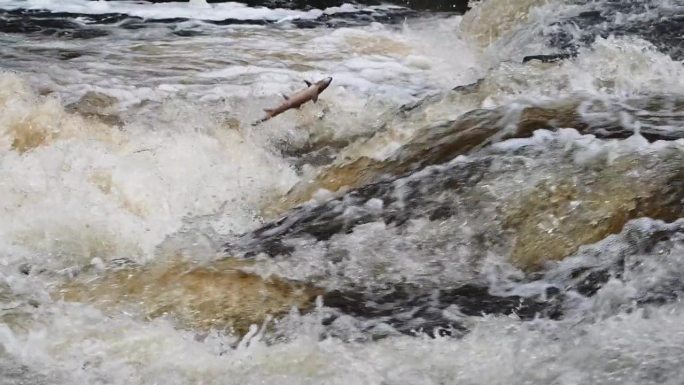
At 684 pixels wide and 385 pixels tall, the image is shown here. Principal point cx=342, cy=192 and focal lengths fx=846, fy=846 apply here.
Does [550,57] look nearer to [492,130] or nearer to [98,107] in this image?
[492,130]

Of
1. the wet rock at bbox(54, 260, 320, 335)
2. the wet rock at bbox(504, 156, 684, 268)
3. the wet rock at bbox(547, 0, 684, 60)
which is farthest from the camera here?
the wet rock at bbox(547, 0, 684, 60)

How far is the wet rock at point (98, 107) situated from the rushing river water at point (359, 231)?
2 centimetres

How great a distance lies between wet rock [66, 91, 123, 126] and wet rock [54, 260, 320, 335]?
2.32 meters

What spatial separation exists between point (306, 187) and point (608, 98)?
1696mm

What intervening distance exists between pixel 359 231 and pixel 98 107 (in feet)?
9.78

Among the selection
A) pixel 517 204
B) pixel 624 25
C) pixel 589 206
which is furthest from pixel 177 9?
pixel 589 206

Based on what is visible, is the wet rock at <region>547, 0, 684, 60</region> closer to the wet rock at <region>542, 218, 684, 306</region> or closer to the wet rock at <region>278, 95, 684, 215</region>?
the wet rock at <region>278, 95, 684, 215</region>

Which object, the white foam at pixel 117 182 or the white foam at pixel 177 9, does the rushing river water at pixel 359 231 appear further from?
the white foam at pixel 177 9

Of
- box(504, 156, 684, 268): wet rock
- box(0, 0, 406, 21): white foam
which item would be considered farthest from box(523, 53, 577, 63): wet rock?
box(0, 0, 406, 21): white foam

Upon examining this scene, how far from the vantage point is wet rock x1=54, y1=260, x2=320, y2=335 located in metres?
3.08

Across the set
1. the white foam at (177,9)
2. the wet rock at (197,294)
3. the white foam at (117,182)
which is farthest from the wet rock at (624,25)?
the wet rock at (197,294)

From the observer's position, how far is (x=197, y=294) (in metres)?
3.19

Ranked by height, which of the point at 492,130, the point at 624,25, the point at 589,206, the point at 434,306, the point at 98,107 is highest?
the point at 624,25

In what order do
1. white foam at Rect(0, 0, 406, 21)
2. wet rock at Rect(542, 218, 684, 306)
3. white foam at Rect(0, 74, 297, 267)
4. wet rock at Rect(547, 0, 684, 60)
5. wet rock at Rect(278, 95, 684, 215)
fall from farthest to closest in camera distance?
white foam at Rect(0, 0, 406, 21) < wet rock at Rect(547, 0, 684, 60) < wet rock at Rect(278, 95, 684, 215) < white foam at Rect(0, 74, 297, 267) < wet rock at Rect(542, 218, 684, 306)
